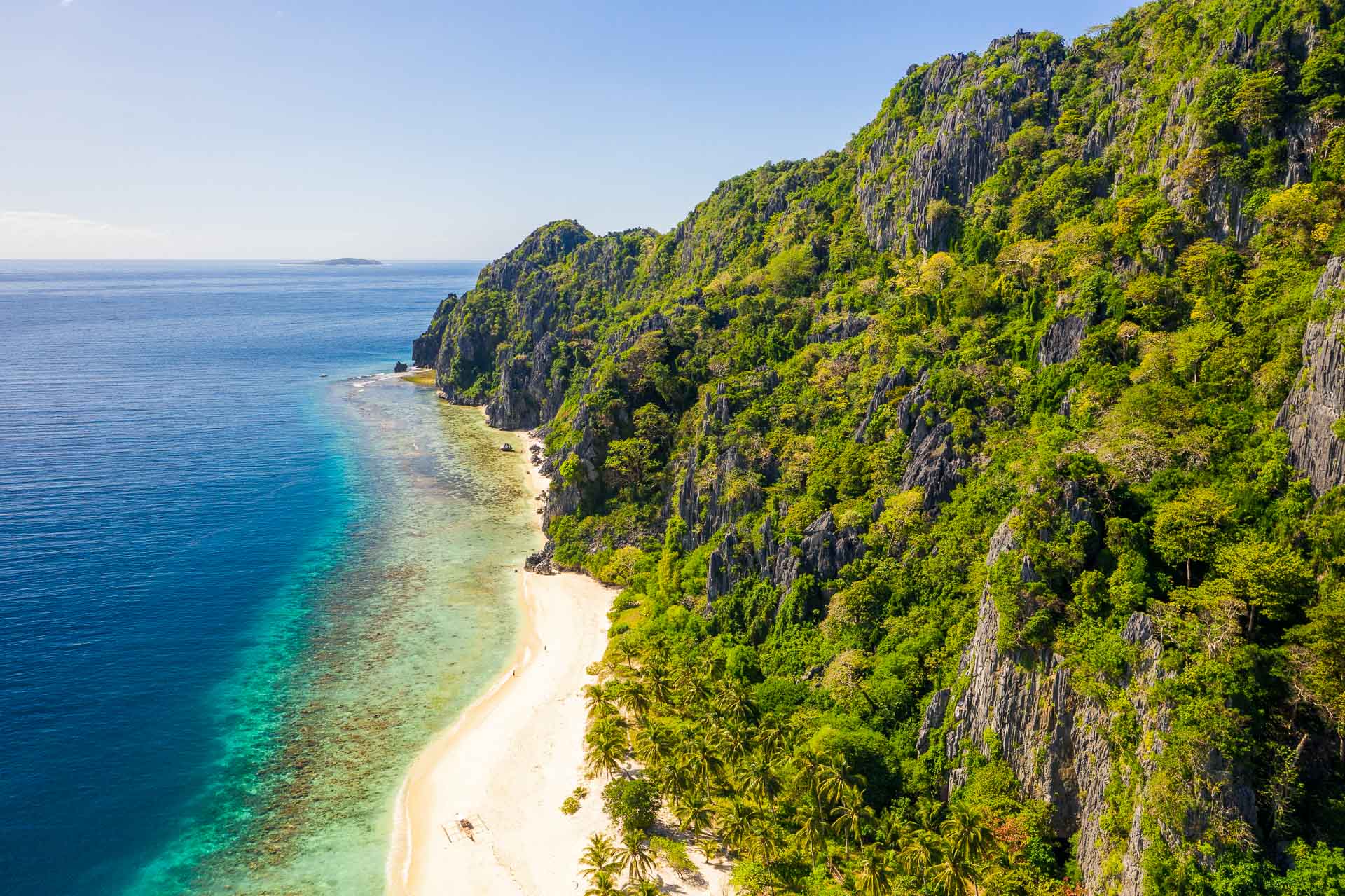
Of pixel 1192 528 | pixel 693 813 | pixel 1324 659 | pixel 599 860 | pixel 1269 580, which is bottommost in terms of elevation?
pixel 599 860

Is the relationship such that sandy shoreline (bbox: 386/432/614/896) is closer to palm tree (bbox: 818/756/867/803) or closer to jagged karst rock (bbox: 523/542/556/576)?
jagged karst rock (bbox: 523/542/556/576)

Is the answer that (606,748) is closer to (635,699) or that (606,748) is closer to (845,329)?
(635,699)

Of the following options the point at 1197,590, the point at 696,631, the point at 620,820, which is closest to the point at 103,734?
the point at 620,820

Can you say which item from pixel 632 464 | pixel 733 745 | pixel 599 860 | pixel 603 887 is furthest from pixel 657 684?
pixel 632 464

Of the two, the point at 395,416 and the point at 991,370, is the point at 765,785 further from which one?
the point at 395,416

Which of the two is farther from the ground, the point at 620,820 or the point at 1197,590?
the point at 1197,590

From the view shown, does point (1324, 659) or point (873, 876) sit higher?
point (1324, 659)
